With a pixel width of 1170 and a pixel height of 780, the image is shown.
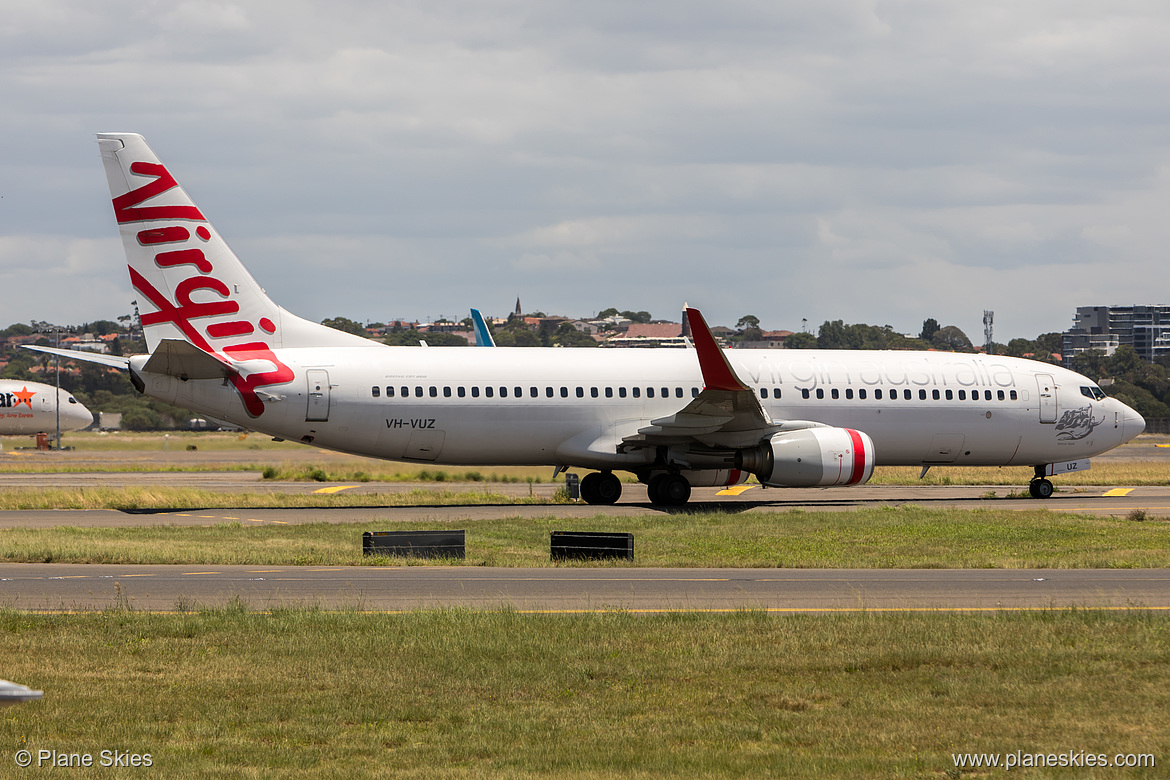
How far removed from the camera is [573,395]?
33.5 meters

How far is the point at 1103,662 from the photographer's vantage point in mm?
12453

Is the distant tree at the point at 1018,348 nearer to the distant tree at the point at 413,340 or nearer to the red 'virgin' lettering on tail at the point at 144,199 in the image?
the distant tree at the point at 413,340

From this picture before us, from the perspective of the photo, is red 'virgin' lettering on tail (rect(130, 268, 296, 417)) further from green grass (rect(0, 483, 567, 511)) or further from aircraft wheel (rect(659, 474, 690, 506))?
aircraft wheel (rect(659, 474, 690, 506))

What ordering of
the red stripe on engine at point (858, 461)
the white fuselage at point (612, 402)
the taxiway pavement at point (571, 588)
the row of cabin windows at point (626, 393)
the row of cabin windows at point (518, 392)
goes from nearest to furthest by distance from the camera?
the taxiway pavement at point (571, 588) < the red stripe on engine at point (858, 461) < the white fuselage at point (612, 402) < the row of cabin windows at point (518, 392) < the row of cabin windows at point (626, 393)

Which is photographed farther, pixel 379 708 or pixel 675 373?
pixel 675 373

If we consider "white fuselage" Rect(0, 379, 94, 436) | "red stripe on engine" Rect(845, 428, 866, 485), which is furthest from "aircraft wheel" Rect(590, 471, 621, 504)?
"white fuselage" Rect(0, 379, 94, 436)

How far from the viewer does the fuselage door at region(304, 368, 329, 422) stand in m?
31.2

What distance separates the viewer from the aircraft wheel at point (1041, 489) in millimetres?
37281

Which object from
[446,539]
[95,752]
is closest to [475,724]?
[95,752]

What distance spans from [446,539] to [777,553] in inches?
244

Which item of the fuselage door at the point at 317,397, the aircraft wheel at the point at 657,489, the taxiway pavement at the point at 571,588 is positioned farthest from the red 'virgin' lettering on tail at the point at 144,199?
the aircraft wheel at the point at 657,489

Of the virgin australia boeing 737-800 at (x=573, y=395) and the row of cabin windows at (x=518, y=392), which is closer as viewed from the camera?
the virgin australia boeing 737-800 at (x=573, y=395)

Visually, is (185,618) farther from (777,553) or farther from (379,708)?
(777,553)

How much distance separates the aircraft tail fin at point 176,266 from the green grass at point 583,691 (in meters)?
16.8
